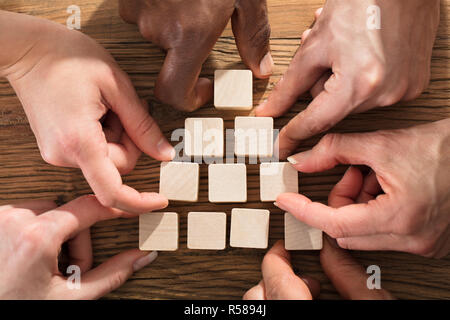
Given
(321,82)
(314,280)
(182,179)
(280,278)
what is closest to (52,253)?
(182,179)

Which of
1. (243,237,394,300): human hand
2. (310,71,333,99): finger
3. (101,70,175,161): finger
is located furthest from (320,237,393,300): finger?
(101,70,175,161): finger

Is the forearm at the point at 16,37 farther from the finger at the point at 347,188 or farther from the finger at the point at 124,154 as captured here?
the finger at the point at 347,188

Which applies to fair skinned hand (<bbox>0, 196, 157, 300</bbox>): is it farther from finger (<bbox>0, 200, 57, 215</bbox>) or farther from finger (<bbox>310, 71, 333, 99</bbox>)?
finger (<bbox>310, 71, 333, 99</bbox>)

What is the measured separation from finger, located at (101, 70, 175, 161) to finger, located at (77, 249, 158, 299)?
0.30 metres

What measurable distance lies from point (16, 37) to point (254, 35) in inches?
24.9

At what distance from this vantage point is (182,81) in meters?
1.01

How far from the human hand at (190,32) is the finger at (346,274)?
0.59 metres

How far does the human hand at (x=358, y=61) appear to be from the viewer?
0.96m

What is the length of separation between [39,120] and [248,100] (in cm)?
57

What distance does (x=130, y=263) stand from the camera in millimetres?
1093

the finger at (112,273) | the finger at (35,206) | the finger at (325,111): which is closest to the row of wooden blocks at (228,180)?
the finger at (325,111)

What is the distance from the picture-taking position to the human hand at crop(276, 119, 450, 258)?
0.95 m

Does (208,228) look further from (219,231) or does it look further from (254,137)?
(254,137)
